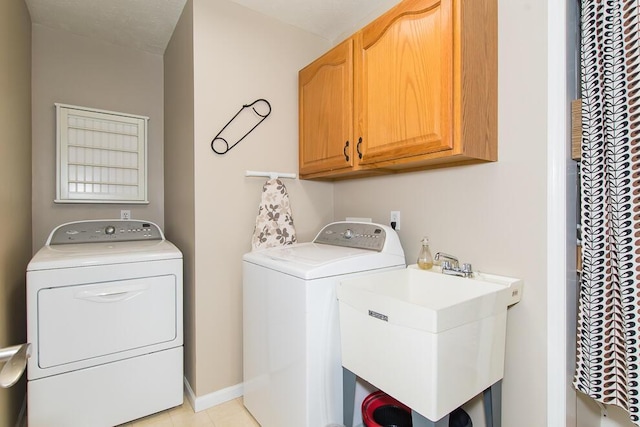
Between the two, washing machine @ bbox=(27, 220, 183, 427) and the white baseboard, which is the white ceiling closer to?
washing machine @ bbox=(27, 220, 183, 427)

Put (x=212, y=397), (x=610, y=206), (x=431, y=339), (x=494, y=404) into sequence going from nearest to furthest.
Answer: (x=431, y=339) < (x=610, y=206) < (x=494, y=404) < (x=212, y=397)

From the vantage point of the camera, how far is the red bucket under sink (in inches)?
60.2

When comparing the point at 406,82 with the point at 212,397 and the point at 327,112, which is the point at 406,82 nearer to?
the point at 327,112

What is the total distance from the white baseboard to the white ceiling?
8.20 feet

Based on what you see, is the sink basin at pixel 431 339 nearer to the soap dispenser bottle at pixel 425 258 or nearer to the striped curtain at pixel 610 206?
the soap dispenser bottle at pixel 425 258

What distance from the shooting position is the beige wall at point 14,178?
145 centimetres

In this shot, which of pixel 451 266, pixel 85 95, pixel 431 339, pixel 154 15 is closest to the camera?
pixel 431 339

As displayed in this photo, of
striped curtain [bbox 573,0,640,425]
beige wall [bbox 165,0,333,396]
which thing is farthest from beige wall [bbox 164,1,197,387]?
striped curtain [bbox 573,0,640,425]

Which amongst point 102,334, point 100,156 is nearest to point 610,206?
point 102,334

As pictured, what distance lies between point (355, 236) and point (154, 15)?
206 cm

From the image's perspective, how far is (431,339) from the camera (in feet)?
3.32

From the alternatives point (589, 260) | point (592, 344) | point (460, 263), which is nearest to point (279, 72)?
point (460, 263)

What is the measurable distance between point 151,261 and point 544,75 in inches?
84.0

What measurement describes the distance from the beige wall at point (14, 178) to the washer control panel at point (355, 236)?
1665mm
